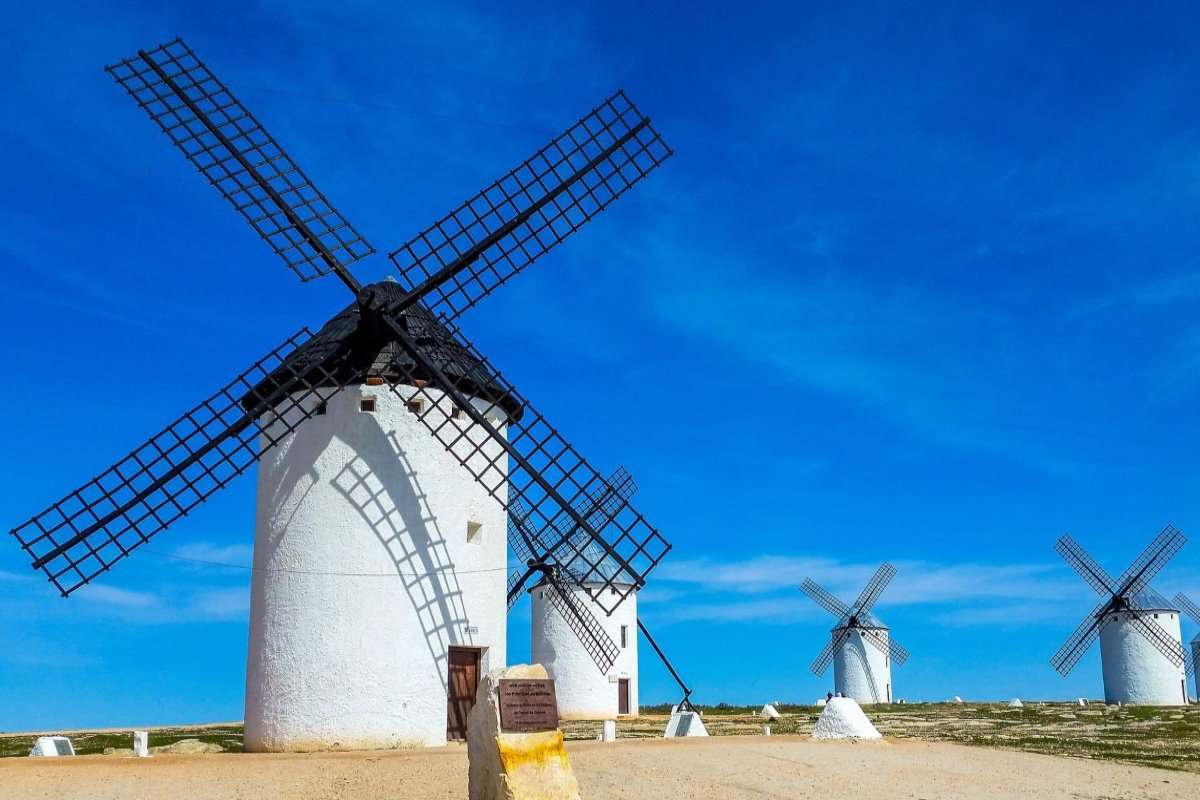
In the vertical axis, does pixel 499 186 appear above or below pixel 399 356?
above

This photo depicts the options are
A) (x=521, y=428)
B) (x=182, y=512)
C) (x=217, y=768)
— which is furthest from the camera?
(x=521, y=428)

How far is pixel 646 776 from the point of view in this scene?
591 inches

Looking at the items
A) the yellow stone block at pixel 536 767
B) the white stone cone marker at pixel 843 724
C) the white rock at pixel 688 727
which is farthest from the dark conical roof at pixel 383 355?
the yellow stone block at pixel 536 767

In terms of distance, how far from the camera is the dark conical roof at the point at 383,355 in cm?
2012

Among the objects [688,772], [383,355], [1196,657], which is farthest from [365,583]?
[1196,657]

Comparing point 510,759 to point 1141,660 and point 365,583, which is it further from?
point 1141,660

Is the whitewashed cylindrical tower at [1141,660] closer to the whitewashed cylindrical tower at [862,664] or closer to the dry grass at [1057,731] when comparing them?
the dry grass at [1057,731]

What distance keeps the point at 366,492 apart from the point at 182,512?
3217mm

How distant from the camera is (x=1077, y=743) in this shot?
24.3m

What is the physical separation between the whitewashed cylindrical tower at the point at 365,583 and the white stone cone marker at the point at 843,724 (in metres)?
6.40

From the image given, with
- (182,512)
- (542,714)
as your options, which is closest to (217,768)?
(182,512)

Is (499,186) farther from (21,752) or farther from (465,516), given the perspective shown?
(21,752)

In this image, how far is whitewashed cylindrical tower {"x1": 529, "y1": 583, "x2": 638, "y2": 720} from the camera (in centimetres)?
3969

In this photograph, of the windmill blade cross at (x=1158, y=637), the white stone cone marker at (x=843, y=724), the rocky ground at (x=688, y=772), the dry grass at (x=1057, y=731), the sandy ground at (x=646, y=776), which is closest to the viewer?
the sandy ground at (x=646, y=776)
